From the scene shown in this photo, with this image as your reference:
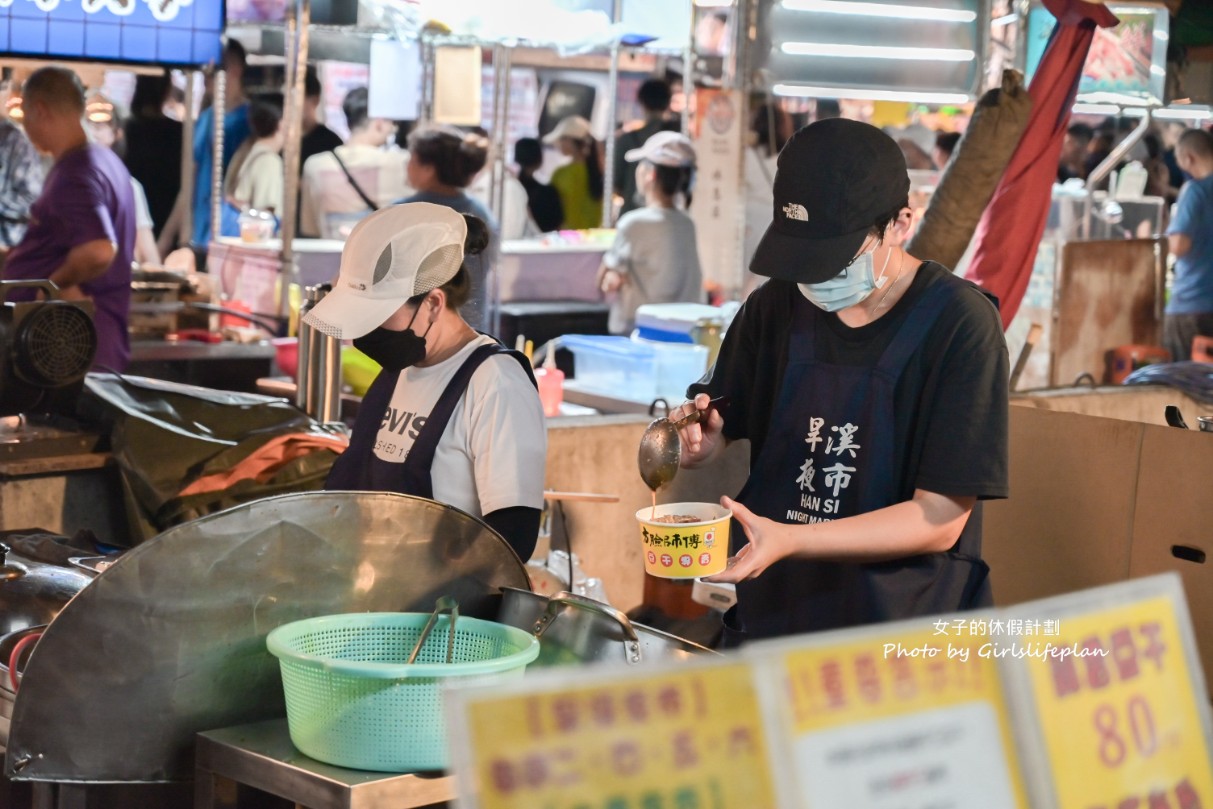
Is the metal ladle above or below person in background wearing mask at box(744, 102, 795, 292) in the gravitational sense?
→ below

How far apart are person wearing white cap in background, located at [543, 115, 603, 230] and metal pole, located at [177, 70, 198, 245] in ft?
11.0

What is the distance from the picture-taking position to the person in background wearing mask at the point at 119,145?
27.0 ft

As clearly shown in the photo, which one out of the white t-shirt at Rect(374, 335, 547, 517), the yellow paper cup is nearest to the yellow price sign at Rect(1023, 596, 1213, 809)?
the yellow paper cup

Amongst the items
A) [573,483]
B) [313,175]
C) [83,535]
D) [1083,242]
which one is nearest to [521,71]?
[313,175]

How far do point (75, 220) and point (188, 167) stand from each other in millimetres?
3059

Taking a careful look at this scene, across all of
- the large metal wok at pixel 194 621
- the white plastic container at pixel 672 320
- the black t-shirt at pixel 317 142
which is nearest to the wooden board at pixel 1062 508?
the white plastic container at pixel 672 320

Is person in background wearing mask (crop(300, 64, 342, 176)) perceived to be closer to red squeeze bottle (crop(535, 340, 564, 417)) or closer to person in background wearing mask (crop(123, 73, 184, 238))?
person in background wearing mask (crop(123, 73, 184, 238))

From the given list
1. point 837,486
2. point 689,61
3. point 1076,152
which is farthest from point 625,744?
point 1076,152

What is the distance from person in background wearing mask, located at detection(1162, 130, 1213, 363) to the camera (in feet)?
27.6

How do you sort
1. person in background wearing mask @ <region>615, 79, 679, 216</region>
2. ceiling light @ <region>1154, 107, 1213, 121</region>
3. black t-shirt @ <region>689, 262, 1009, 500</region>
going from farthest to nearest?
person in background wearing mask @ <region>615, 79, 679, 216</region> → ceiling light @ <region>1154, 107, 1213, 121</region> → black t-shirt @ <region>689, 262, 1009, 500</region>

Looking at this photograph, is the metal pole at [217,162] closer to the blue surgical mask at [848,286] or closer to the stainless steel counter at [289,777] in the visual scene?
the blue surgical mask at [848,286]

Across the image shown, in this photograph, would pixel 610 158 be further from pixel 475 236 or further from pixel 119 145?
pixel 475 236

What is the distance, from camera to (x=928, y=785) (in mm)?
1434

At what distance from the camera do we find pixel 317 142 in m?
9.59
